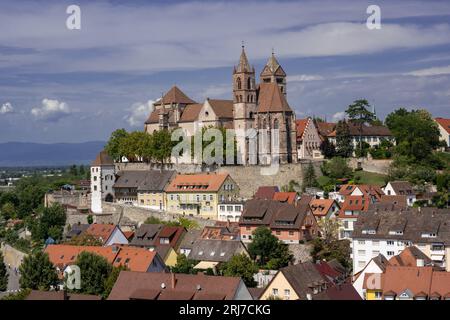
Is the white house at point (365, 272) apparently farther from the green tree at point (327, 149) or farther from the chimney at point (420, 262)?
the green tree at point (327, 149)

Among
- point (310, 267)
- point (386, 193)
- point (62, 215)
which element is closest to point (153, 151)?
point (62, 215)

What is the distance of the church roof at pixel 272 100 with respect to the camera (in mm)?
68731

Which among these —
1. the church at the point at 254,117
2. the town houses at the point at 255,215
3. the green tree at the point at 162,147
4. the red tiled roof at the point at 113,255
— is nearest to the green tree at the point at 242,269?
the town houses at the point at 255,215

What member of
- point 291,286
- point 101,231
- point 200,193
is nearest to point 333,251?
point 291,286

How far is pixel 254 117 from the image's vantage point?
232 ft

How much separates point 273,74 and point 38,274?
1655 inches

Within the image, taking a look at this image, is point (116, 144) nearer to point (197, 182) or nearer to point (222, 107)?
point (222, 107)

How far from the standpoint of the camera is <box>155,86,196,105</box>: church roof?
79887 millimetres

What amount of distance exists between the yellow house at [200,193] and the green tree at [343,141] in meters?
14.1

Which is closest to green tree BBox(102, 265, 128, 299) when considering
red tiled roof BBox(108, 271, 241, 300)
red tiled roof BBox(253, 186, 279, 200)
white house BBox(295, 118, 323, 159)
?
red tiled roof BBox(108, 271, 241, 300)

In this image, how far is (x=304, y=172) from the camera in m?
63.7

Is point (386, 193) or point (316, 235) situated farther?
point (386, 193)
